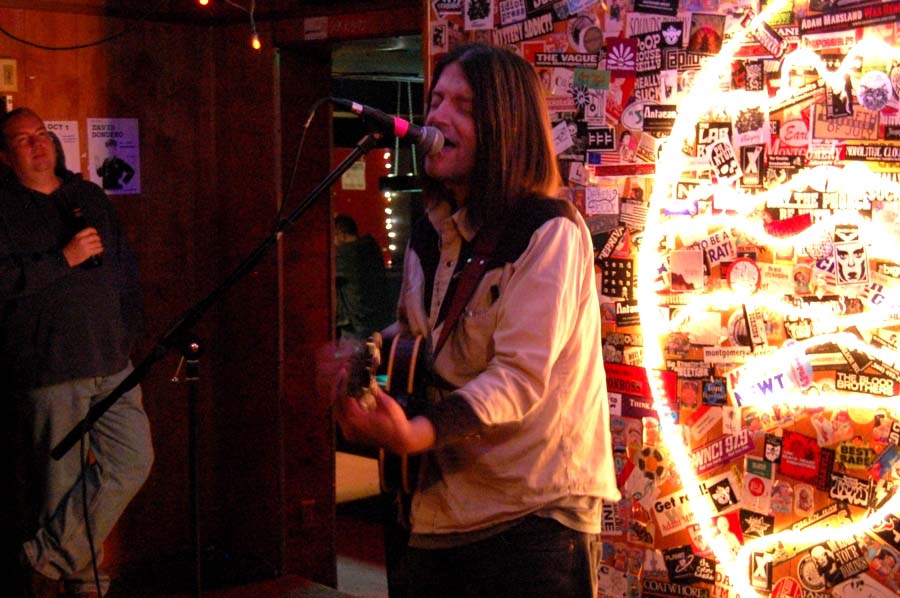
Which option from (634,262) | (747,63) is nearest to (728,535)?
(634,262)

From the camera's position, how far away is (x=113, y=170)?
4.73 meters

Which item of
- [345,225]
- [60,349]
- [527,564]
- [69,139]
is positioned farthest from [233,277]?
[345,225]

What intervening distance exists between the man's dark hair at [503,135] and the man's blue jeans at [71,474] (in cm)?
252

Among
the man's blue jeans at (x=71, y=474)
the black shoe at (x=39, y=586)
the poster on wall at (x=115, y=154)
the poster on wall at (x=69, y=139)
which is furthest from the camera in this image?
the poster on wall at (x=115, y=154)

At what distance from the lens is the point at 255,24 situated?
4703 mm

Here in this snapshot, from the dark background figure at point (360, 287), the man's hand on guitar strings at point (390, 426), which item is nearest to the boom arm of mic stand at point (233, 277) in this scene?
the man's hand on guitar strings at point (390, 426)

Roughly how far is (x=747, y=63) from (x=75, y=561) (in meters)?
2.89

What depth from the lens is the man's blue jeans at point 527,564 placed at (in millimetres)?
1926

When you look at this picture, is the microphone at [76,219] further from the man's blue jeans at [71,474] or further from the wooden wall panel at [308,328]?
the wooden wall panel at [308,328]

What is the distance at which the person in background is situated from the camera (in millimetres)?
1843

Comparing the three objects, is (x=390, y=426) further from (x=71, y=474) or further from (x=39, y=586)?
(x=39, y=586)

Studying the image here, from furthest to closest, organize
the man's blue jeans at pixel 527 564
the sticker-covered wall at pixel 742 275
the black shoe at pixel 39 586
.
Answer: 1. the black shoe at pixel 39 586
2. the sticker-covered wall at pixel 742 275
3. the man's blue jeans at pixel 527 564

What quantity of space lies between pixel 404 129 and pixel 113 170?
2.93 m

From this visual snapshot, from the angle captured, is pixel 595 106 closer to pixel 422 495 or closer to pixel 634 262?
pixel 634 262
